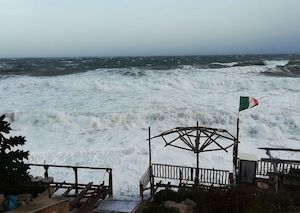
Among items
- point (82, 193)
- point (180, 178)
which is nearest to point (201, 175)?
point (180, 178)

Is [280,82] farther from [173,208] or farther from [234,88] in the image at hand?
[173,208]

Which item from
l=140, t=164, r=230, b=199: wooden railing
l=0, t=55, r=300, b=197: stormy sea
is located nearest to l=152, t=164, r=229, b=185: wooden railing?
l=140, t=164, r=230, b=199: wooden railing

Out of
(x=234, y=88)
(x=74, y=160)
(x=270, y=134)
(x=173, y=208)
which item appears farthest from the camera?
(x=234, y=88)

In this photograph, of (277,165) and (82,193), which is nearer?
(82,193)

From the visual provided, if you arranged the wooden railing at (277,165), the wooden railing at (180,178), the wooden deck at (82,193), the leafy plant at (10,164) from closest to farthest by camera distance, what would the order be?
the leafy plant at (10,164) → the wooden deck at (82,193) → the wooden railing at (277,165) → the wooden railing at (180,178)

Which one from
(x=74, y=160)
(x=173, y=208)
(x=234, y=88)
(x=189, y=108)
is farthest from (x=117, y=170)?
(x=234, y=88)

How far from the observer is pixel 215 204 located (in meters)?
9.90

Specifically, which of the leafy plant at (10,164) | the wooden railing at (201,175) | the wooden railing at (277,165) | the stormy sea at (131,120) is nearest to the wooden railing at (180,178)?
the wooden railing at (201,175)

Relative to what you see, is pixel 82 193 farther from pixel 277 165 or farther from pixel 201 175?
pixel 277 165

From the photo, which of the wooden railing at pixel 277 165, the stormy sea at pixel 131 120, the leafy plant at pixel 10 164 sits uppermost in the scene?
the leafy plant at pixel 10 164

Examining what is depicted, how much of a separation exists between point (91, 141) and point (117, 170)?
5667 mm

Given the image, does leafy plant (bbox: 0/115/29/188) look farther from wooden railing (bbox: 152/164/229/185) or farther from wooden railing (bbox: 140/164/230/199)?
wooden railing (bbox: 152/164/229/185)

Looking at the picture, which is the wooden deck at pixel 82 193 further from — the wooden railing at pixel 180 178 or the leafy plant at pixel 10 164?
the wooden railing at pixel 180 178

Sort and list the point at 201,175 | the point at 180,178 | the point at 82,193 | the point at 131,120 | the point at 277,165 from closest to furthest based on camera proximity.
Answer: the point at 82,193
the point at 277,165
the point at 180,178
the point at 201,175
the point at 131,120
